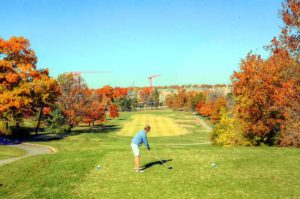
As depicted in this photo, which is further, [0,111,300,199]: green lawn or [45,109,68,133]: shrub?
[45,109,68,133]: shrub

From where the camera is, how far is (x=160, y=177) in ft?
55.3

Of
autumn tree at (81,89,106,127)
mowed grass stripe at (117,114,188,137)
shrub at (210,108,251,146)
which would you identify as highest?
autumn tree at (81,89,106,127)

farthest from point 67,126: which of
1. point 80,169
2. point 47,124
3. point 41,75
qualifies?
point 80,169

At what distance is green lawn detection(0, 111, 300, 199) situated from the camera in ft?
47.0

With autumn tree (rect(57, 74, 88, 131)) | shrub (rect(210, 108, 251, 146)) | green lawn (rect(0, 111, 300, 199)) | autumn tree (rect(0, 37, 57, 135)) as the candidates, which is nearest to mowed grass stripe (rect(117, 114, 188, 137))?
autumn tree (rect(57, 74, 88, 131))

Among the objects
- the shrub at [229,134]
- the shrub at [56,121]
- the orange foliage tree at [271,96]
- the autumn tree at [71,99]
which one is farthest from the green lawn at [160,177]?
the autumn tree at [71,99]

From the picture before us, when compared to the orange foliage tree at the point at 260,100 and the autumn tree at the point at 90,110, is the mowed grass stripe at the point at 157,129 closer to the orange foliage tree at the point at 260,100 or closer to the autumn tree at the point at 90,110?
the autumn tree at the point at 90,110

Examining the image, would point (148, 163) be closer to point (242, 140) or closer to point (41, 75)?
point (242, 140)

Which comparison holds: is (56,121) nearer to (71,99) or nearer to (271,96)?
(71,99)

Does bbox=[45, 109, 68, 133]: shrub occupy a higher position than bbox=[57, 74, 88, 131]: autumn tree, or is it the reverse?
bbox=[57, 74, 88, 131]: autumn tree

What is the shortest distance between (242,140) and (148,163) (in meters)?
20.1

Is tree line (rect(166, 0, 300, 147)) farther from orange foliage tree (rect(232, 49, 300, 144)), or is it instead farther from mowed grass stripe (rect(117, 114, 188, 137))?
mowed grass stripe (rect(117, 114, 188, 137))

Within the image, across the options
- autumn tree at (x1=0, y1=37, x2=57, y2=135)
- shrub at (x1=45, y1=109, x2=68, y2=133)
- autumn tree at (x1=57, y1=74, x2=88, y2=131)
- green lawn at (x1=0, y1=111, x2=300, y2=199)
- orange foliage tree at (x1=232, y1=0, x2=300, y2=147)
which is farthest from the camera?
autumn tree at (x1=57, y1=74, x2=88, y2=131)

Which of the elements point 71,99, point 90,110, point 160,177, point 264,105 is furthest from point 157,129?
point 160,177
